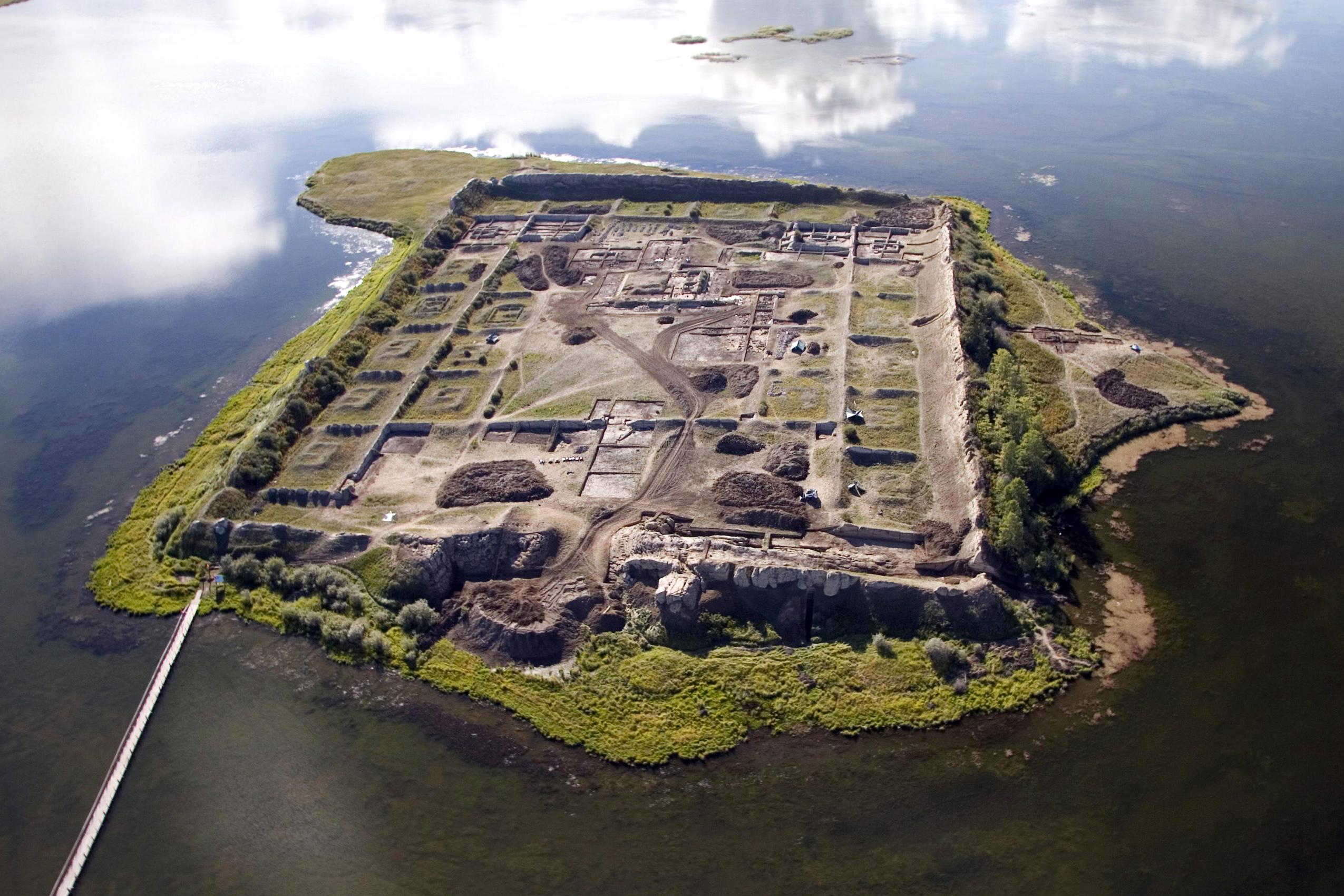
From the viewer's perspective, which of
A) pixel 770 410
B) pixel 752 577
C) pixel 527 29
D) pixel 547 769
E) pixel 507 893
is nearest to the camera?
pixel 507 893

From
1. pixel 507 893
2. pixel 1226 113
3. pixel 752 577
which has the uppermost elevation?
pixel 1226 113

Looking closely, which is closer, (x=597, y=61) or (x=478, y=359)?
(x=478, y=359)

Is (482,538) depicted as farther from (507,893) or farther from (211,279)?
(211,279)

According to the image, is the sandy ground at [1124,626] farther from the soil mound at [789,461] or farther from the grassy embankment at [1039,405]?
the soil mound at [789,461]

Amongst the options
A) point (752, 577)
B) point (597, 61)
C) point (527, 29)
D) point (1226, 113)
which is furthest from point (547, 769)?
point (527, 29)

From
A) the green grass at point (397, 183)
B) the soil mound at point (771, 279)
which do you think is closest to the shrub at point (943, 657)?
the soil mound at point (771, 279)

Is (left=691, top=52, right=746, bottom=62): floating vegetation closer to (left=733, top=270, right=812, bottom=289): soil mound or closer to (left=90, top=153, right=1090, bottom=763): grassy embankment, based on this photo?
A: (left=733, top=270, right=812, bottom=289): soil mound

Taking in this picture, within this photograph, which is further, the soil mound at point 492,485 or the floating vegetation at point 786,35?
the floating vegetation at point 786,35
